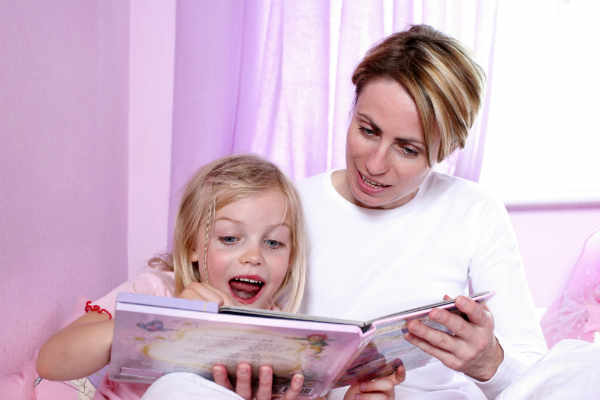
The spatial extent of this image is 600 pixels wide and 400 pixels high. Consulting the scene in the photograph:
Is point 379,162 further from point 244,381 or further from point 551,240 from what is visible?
point 551,240

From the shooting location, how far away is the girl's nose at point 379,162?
4.46 feet

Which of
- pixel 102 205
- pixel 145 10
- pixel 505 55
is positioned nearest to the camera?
pixel 102 205

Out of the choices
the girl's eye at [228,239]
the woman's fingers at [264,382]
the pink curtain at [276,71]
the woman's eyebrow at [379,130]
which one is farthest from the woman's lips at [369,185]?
the pink curtain at [276,71]

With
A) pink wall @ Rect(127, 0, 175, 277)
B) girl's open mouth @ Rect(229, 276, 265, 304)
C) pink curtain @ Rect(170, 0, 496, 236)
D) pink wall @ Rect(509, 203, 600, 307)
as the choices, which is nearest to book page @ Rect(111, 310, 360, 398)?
girl's open mouth @ Rect(229, 276, 265, 304)

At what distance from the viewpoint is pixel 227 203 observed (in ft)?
4.46

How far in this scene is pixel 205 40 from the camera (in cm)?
211

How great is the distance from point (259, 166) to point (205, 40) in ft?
2.71

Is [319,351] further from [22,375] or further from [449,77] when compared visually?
[22,375]

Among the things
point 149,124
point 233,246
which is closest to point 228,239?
point 233,246

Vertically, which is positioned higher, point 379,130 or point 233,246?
point 379,130

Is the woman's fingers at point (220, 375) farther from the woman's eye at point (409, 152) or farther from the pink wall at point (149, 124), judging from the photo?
the pink wall at point (149, 124)

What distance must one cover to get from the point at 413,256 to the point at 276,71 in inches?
37.5

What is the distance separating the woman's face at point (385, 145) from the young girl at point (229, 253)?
0.60ft

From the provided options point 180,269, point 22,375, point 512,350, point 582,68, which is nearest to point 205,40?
point 180,269
